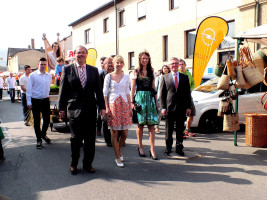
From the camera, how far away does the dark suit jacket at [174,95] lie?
5723 millimetres

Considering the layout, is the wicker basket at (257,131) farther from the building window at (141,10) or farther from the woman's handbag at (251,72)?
the building window at (141,10)

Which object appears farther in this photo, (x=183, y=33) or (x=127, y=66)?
(x=127, y=66)

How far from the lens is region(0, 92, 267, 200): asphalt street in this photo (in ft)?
13.0

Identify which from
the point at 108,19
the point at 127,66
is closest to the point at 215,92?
the point at 127,66

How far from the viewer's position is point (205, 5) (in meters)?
16.2

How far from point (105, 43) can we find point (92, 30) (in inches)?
126

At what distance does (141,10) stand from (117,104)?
18.1 meters

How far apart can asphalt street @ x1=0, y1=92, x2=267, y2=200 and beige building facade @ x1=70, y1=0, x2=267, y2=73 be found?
18.5 ft

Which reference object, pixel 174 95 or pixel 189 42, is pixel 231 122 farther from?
pixel 189 42

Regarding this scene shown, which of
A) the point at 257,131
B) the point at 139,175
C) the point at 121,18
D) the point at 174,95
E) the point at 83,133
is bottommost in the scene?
the point at 139,175

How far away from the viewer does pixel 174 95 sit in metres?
5.71

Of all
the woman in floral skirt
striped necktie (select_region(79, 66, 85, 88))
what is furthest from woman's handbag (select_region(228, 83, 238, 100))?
striped necktie (select_region(79, 66, 85, 88))

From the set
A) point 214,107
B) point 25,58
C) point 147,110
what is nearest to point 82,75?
point 147,110

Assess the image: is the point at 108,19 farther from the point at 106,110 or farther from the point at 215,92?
the point at 106,110
